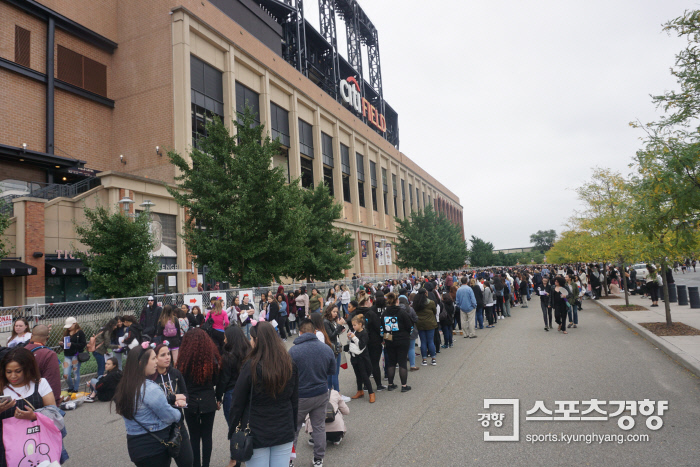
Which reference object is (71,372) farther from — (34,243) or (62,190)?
(62,190)

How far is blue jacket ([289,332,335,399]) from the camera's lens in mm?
4762

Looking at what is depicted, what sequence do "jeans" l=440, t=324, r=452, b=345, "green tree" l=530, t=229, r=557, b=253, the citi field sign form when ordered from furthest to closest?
1. "green tree" l=530, t=229, r=557, b=253
2. the citi field sign
3. "jeans" l=440, t=324, r=452, b=345

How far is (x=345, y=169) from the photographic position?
47844mm

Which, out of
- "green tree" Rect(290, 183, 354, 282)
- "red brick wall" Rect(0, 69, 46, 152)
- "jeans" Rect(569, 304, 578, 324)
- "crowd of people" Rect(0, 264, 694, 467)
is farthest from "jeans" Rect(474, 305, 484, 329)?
"red brick wall" Rect(0, 69, 46, 152)

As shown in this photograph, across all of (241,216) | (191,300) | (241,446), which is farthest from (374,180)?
(241,446)

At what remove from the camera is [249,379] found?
12.1 feet

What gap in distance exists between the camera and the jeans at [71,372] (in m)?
9.00

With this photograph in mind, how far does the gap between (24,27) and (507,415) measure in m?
31.2

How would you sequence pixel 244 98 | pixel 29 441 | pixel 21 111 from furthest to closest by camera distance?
1. pixel 244 98
2. pixel 21 111
3. pixel 29 441

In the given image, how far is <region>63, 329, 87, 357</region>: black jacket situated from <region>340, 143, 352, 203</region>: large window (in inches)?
1548

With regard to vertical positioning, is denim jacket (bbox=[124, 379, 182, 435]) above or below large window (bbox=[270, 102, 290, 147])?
below

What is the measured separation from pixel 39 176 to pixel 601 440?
29.8 meters

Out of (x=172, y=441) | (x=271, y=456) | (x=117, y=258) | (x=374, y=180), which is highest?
(x=374, y=180)

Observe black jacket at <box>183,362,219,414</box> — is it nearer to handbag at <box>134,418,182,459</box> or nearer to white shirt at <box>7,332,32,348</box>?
handbag at <box>134,418,182,459</box>
